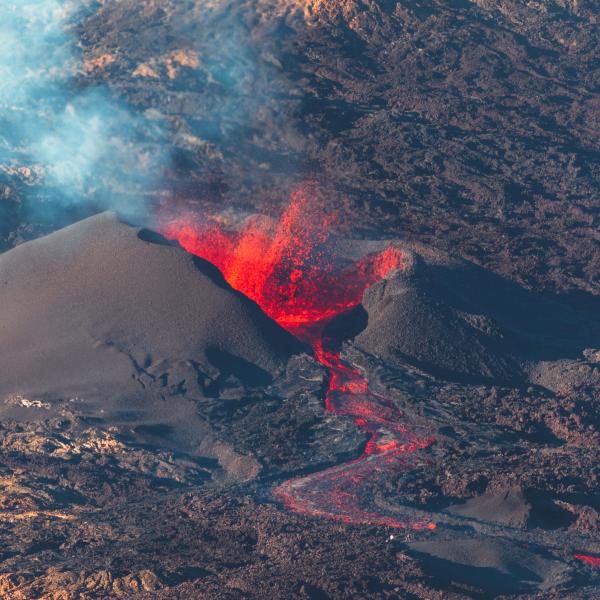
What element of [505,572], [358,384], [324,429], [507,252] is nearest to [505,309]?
[507,252]

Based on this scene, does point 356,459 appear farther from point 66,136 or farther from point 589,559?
point 66,136

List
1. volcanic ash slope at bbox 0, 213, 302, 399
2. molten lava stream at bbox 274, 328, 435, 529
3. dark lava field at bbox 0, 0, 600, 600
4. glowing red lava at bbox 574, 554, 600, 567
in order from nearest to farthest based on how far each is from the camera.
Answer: glowing red lava at bbox 574, 554, 600, 567 < dark lava field at bbox 0, 0, 600, 600 < molten lava stream at bbox 274, 328, 435, 529 < volcanic ash slope at bbox 0, 213, 302, 399

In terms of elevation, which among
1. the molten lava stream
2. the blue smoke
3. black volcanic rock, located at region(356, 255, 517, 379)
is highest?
the blue smoke

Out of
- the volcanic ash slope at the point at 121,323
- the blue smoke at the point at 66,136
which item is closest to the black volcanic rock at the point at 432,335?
the volcanic ash slope at the point at 121,323

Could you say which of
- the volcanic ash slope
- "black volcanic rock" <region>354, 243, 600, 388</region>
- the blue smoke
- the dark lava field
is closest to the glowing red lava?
the dark lava field

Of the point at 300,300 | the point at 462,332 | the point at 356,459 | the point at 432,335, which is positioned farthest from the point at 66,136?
the point at 356,459

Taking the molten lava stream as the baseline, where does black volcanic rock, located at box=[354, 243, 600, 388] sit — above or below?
above

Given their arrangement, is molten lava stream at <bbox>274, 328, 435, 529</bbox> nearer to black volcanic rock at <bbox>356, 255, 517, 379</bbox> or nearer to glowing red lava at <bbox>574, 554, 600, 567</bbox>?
black volcanic rock at <bbox>356, 255, 517, 379</bbox>
